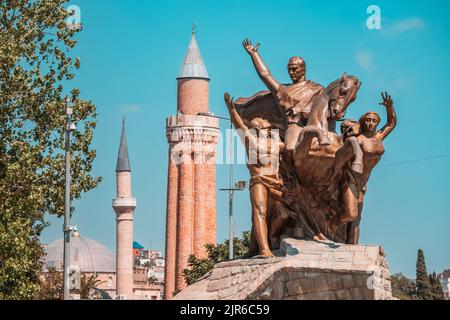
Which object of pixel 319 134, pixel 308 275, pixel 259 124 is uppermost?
pixel 259 124

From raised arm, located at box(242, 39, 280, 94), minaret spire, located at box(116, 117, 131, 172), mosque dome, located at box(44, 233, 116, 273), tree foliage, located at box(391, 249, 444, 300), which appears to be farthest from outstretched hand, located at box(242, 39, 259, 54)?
mosque dome, located at box(44, 233, 116, 273)

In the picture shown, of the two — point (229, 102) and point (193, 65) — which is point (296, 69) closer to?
point (229, 102)

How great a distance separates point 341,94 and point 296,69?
1.03 m

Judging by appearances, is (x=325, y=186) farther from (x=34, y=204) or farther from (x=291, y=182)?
(x=34, y=204)

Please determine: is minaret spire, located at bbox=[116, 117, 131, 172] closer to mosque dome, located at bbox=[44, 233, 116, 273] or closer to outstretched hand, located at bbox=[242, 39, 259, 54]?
mosque dome, located at bbox=[44, 233, 116, 273]

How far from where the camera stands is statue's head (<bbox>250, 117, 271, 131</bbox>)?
21.9 meters

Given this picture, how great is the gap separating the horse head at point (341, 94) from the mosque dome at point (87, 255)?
110 m

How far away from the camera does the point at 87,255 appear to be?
447 feet

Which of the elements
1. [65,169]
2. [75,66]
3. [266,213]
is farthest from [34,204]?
[266,213]

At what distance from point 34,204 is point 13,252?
1.55 metres

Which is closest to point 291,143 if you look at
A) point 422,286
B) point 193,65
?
point 422,286

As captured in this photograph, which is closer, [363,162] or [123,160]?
[363,162]

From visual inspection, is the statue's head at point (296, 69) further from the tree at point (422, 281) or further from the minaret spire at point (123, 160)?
the minaret spire at point (123, 160)

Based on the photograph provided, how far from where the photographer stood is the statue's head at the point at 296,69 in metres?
22.2
